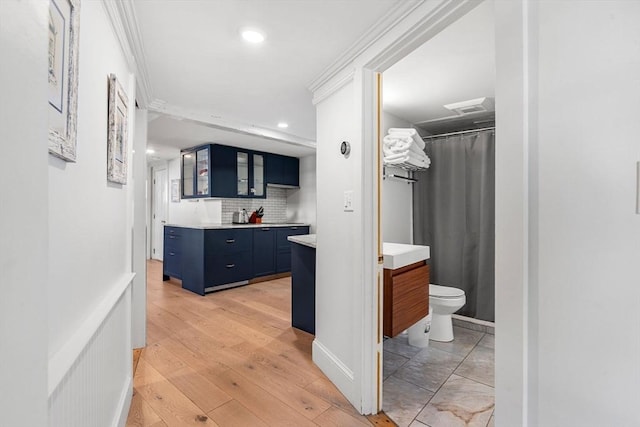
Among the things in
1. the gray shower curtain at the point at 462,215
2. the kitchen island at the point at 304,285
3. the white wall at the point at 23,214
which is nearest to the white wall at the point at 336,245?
the kitchen island at the point at 304,285

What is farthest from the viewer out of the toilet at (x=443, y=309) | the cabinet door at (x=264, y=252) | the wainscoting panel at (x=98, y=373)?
the cabinet door at (x=264, y=252)

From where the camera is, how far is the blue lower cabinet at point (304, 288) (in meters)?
2.69

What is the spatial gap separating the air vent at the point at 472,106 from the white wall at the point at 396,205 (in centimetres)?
54

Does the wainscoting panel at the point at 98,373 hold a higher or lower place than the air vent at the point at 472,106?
lower

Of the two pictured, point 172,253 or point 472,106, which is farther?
point 172,253

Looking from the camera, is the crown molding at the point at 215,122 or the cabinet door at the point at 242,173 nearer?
the crown molding at the point at 215,122

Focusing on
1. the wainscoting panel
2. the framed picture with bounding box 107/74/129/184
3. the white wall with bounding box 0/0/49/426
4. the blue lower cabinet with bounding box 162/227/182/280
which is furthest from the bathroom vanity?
the blue lower cabinet with bounding box 162/227/182/280

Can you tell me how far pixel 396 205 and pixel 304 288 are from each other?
127cm

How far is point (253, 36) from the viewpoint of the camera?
1.69 metres

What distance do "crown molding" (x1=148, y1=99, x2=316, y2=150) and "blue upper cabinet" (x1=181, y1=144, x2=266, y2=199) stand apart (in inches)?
49.7

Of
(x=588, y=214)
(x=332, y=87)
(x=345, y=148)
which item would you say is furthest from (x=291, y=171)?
(x=588, y=214)

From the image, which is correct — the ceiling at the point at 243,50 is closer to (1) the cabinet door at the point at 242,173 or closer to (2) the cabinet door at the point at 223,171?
(2) the cabinet door at the point at 223,171

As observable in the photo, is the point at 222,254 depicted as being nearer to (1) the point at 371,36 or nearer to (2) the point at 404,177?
(2) the point at 404,177

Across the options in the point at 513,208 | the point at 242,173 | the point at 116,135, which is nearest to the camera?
the point at 513,208
